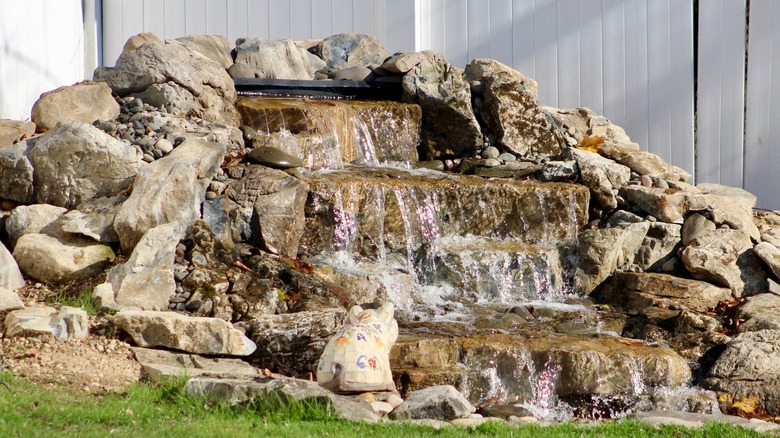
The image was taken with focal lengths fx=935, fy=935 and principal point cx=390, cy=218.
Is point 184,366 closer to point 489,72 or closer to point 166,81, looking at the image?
point 166,81

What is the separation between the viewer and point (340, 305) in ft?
21.8

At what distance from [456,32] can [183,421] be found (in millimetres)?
8313

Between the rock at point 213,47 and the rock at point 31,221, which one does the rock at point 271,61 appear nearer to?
the rock at point 213,47

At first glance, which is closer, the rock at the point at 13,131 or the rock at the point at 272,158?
the rock at the point at 13,131

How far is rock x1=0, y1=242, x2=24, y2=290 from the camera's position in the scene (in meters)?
6.16

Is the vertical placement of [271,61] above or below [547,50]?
below

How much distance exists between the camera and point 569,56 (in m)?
11.5

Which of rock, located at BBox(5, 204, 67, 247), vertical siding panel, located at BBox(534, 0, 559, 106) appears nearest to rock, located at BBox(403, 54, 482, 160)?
vertical siding panel, located at BBox(534, 0, 559, 106)

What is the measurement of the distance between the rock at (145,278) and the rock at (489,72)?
5.17 metres

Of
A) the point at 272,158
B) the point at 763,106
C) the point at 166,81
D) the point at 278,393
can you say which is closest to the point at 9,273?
the point at 272,158

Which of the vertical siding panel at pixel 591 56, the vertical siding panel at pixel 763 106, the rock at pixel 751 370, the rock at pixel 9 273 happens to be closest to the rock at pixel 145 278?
the rock at pixel 9 273

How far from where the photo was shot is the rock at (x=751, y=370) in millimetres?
5848

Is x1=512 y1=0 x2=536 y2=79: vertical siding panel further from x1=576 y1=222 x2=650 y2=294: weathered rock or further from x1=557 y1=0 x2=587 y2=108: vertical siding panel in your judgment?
x1=576 y1=222 x2=650 y2=294: weathered rock

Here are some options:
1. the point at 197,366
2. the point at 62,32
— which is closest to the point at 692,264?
the point at 197,366
